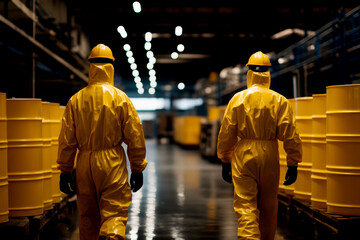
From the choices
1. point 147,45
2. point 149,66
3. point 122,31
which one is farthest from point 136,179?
point 149,66

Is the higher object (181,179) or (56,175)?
(56,175)

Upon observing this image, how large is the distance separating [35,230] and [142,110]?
41707mm

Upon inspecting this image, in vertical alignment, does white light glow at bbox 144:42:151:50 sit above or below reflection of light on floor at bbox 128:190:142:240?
above

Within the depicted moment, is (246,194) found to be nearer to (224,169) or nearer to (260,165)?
(260,165)

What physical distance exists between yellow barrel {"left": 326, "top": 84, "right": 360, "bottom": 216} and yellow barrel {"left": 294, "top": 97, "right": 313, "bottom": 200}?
1082 mm

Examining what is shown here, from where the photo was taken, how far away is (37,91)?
14039 millimetres

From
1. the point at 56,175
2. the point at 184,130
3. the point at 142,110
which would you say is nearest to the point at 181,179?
the point at 56,175

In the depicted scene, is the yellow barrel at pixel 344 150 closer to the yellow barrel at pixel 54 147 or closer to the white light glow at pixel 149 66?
the yellow barrel at pixel 54 147

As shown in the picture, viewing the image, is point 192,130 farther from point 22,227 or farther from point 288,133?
point 288,133

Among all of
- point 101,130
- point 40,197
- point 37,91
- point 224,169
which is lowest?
point 40,197

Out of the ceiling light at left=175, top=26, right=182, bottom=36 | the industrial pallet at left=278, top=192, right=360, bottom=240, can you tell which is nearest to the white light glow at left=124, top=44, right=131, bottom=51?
the ceiling light at left=175, top=26, right=182, bottom=36

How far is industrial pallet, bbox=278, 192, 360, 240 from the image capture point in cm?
455

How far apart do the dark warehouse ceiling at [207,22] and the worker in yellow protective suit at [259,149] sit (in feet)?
20.5

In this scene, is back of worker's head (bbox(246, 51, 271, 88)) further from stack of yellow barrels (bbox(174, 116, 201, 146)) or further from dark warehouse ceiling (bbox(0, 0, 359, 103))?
stack of yellow barrels (bbox(174, 116, 201, 146))
